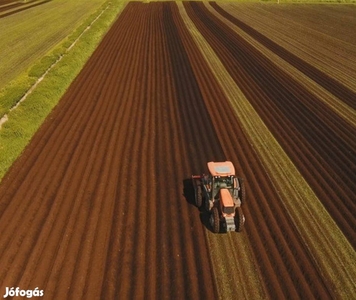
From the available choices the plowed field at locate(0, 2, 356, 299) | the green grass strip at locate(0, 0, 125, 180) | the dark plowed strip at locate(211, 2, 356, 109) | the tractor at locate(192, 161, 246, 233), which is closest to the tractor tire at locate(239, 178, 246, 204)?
the tractor at locate(192, 161, 246, 233)

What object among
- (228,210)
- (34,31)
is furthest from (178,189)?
(34,31)

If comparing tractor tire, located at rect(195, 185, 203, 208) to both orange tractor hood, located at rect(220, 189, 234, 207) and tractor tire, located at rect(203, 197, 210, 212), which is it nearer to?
tractor tire, located at rect(203, 197, 210, 212)

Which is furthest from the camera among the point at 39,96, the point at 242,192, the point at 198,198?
the point at 39,96

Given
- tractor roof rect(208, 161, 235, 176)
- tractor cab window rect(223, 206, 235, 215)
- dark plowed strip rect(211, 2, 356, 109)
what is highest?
tractor roof rect(208, 161, 235, 176)

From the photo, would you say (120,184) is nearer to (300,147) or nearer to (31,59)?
(300,147)

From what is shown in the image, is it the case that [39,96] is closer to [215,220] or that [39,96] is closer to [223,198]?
[223,198]

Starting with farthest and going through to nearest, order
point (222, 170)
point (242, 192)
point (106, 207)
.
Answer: point (106, 207) → point (242, 192) → point (222, 170)
